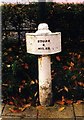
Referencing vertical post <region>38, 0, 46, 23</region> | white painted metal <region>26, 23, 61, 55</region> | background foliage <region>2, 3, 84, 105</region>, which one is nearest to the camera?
white painted metal <region>26, 23, 61, 55</region>

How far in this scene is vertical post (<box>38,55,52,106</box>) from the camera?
5.04 meters

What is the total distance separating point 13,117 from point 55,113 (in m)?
0.62

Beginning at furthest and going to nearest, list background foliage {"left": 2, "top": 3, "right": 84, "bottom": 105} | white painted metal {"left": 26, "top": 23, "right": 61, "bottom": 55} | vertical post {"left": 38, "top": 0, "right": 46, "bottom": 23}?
1. background foliage {"left": 2, "top": 3, "right": 84, "bottom": 105}
2. vertical post {"left": 38, "top": 0, "right": 46, "bottom": 23}
3. white painted metal {"left": 26, "top": 23, "right": 61, "bottom": 55}

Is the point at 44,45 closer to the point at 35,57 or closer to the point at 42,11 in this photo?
the point at 42,11

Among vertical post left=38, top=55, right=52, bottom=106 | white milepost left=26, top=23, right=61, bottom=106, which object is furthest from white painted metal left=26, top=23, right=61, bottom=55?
vertical post left=38, top=55, right=52, bottom=106

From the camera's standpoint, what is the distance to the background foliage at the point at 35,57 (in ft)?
18.1

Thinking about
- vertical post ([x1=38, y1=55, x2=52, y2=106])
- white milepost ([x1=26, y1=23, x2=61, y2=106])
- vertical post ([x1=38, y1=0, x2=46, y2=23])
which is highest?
vertical post ([x1=38, y1=0, x2=46, y2=23])

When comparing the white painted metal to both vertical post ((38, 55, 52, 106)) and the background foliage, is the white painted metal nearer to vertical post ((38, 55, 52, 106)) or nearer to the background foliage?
vertical post ((38, 55, 52, 106))

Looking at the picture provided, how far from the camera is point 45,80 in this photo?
5.11m

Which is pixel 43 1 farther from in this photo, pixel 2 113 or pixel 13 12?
pixel 13 12

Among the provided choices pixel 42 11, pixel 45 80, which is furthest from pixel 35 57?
pixel 42 11

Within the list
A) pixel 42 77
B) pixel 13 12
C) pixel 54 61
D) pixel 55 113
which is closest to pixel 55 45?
pixel 42 77

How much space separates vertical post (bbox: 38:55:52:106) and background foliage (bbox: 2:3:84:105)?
0.73 ft

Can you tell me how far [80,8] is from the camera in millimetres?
7617
